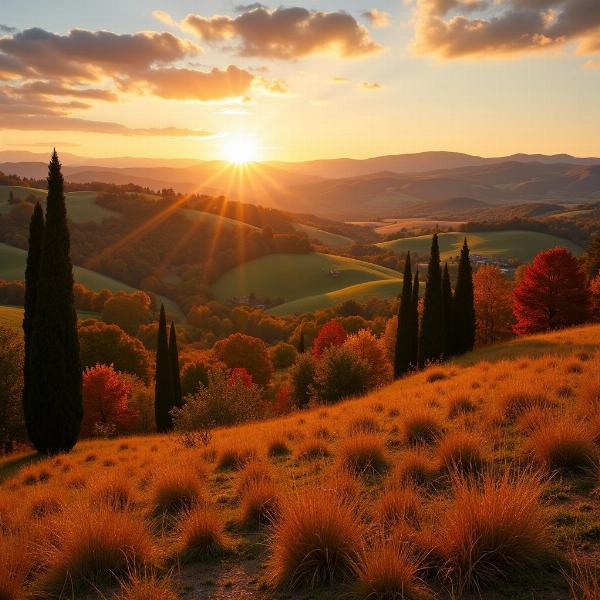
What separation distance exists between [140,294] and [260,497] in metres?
97.1

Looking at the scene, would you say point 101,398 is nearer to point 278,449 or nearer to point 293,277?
point 278,449

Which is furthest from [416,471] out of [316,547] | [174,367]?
[174,367]

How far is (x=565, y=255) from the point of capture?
137ft

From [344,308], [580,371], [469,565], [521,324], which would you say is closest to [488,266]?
[521,324]

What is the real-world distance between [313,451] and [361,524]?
5364 mm

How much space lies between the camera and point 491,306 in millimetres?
49750

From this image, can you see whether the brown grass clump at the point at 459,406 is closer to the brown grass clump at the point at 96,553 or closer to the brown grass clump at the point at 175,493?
the brown grass clump at the point at 175,493

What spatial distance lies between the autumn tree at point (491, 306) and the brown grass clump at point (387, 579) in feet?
155

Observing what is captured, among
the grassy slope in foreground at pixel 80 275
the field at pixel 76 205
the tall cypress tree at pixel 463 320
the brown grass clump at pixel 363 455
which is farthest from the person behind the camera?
the field at pixel 76 205

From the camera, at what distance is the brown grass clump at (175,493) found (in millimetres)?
9070

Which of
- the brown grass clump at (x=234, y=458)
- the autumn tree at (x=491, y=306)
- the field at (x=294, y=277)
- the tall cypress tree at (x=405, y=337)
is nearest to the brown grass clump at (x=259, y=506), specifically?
the brown grass clump at (x=234, y=458)

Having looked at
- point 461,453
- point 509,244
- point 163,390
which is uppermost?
point 461,453

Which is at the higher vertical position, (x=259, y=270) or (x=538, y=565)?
(x=538, y=565)

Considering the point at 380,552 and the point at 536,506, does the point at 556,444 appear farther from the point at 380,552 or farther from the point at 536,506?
the point at 380,552
